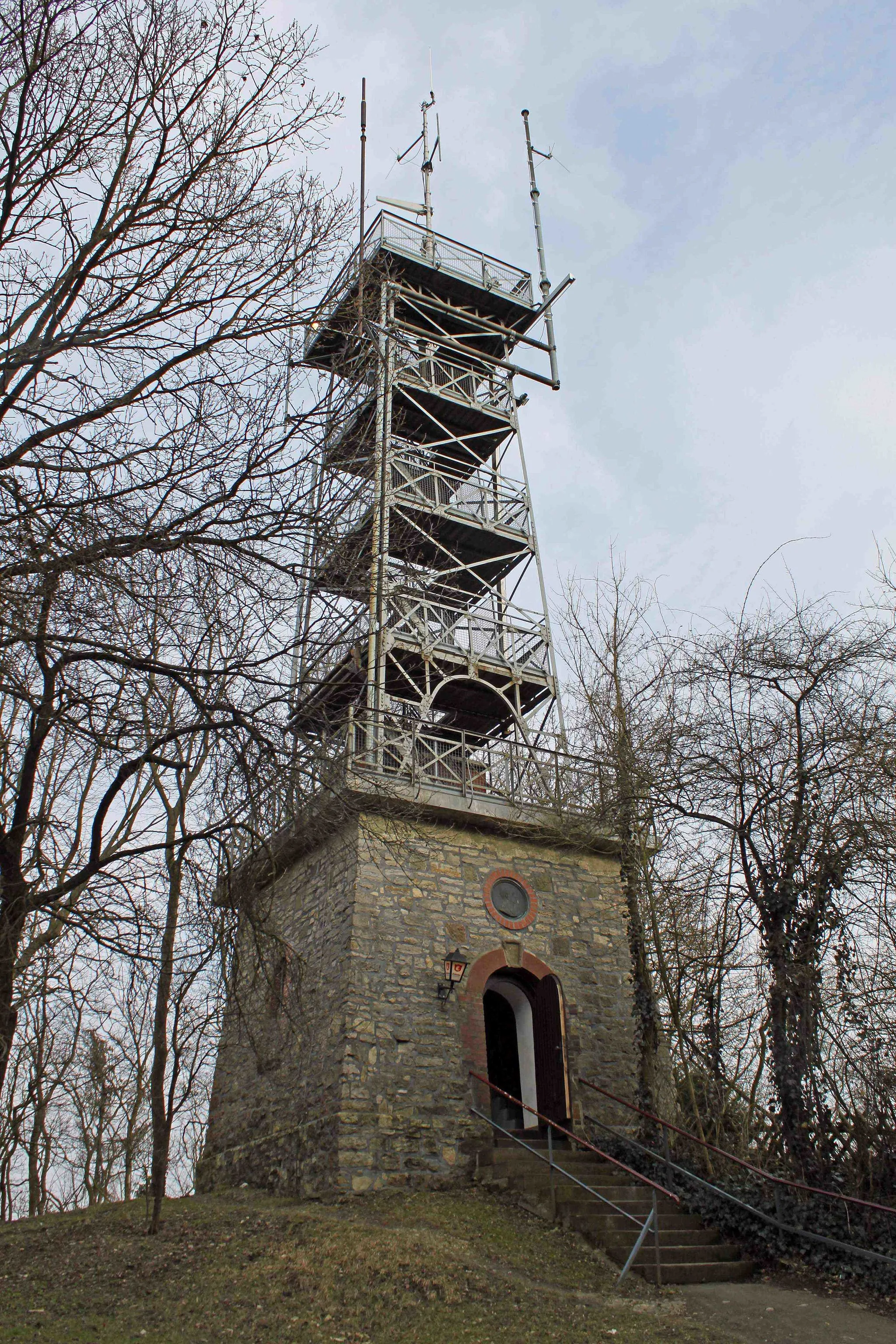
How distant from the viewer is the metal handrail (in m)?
7.41

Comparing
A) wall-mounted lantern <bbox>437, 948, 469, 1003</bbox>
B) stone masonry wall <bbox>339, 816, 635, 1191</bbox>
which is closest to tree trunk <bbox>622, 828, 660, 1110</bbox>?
stone masonry wall <bbox>339, 816, 635, 1191</bbox>

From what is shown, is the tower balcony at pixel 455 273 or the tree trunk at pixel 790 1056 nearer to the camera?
the tree trunk at pixel 790 1056

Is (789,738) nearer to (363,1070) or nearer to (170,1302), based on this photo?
(363,1070)

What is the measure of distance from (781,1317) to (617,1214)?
201 centimetres

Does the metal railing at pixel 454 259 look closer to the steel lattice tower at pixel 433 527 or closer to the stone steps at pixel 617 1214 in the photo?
the steel lattice tower at pixel 433 527

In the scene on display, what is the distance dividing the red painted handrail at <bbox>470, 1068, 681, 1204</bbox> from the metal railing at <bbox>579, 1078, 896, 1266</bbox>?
0.91 feet

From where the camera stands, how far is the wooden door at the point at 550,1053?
10.9m

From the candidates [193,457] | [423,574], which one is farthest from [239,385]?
[423,574]

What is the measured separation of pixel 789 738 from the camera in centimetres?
913

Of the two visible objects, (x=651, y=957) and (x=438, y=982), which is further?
(x=651, y=957)

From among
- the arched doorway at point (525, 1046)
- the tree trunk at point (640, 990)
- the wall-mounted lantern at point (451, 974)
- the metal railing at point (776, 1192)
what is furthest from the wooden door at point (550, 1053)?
the wall-mounted lantern at point (451, 974)

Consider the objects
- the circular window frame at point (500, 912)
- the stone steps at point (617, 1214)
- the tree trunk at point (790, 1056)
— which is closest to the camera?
the stone steps at point (617, 1214)

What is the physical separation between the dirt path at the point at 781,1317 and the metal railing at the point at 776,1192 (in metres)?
0.42

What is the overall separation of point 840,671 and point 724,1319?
5493mm
